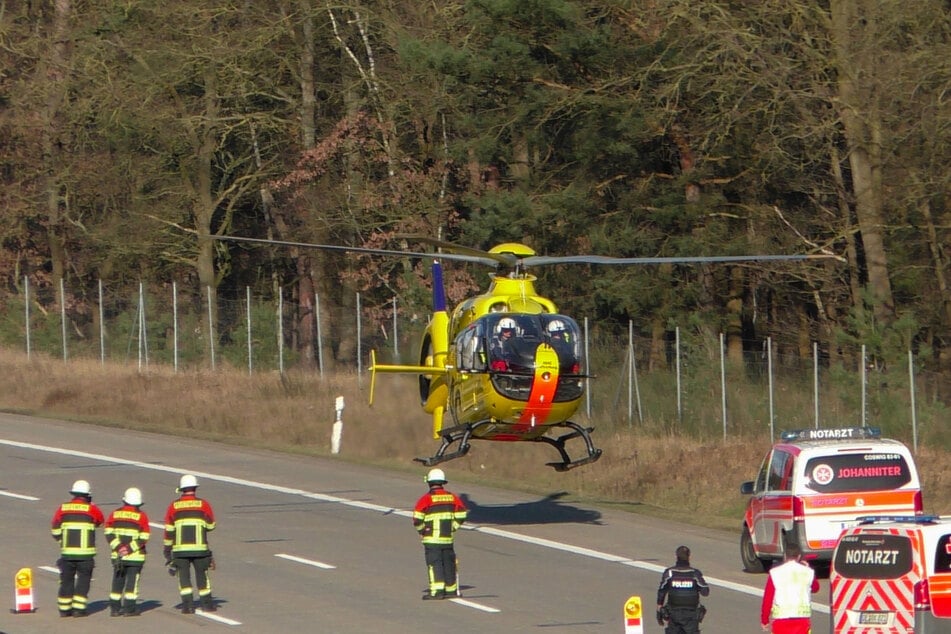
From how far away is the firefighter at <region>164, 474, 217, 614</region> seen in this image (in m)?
18.0

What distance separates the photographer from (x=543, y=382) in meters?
20.7

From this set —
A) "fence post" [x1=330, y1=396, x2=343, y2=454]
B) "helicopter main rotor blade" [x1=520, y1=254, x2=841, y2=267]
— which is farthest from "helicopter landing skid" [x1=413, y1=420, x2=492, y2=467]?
"fence post" [x1=330, y1=396, x2=343, y2=454]

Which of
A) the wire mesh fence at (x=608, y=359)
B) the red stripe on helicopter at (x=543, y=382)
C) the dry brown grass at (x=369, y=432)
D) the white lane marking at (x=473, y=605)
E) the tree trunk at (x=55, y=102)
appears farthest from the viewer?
the tree trunk at (x=55, y=102)

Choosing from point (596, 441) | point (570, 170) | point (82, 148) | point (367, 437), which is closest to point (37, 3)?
point (82, 148)

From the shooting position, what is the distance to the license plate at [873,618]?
Result: 44.1ft

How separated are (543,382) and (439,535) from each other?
2.90 meters

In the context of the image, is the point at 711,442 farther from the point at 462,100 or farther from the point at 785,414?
the point at 462,100

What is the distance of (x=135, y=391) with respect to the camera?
42625 millimetres

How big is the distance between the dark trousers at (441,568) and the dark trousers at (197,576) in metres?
2.64

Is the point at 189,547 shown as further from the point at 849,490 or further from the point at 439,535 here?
the point at 849,490

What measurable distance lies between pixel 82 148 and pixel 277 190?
891 centimetres

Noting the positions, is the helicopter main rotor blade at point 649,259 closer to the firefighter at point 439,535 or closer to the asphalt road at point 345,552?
the firefighter at point 439,535

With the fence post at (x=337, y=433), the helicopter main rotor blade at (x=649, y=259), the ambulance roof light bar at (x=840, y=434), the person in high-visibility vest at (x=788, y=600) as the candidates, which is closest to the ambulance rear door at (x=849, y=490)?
the ambulance roof light bar at (x=840, y=434)

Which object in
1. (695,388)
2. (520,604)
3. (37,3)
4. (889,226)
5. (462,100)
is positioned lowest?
(520,604)
